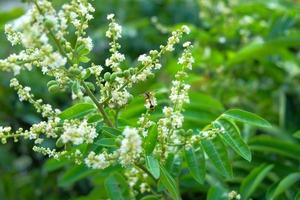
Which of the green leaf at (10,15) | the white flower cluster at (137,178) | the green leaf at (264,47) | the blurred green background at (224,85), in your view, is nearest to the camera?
the white flower cluster at (137,178)

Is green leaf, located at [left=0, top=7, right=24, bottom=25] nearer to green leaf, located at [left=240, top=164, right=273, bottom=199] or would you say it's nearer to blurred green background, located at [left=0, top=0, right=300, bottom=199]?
blurred green background, located at [left=0, top=0, right=300, bottom=199]

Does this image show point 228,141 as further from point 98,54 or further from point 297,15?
point 98,54

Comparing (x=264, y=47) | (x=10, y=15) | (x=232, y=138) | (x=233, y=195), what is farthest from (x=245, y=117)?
(x=10, y=15)

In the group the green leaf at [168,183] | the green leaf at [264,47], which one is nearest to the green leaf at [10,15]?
the green leaf at [264,47]

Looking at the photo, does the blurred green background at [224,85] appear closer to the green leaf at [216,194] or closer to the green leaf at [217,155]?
the green leaf at [216,194]

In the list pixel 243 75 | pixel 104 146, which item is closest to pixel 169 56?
pixel 243 75

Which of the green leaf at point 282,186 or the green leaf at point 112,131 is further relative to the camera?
the green leaf at point 282,186
